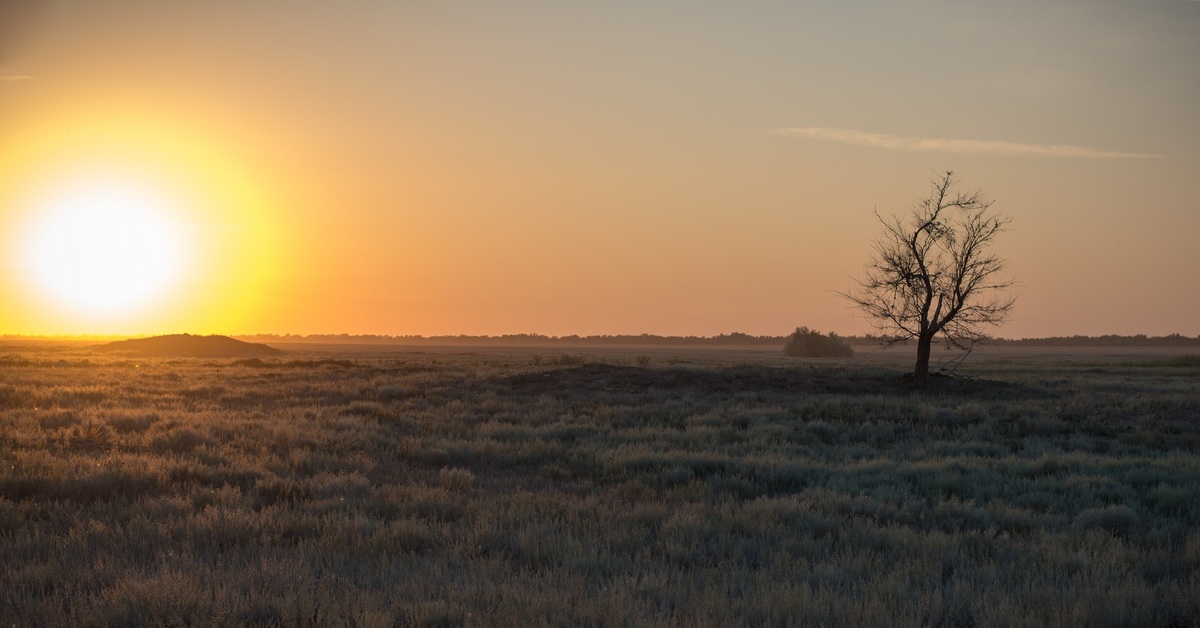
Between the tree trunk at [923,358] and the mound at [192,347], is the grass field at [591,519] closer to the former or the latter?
the tree trunk at [923,358]

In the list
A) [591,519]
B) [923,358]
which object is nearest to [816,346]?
[923,358]

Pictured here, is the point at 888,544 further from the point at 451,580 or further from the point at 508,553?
the point at 451,580

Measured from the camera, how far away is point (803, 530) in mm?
9500

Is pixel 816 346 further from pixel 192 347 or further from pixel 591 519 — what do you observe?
pixel 591 519

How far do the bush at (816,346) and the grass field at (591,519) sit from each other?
8062 cm

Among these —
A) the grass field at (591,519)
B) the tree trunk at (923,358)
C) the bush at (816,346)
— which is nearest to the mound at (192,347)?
the bush at (816,346)

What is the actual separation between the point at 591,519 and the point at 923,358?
28.2 m

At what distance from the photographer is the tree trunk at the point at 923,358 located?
34188 mm

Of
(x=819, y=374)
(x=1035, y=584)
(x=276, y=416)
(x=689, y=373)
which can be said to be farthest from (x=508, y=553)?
(x=819, y=374)

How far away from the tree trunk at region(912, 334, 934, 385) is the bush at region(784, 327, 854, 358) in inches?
2653

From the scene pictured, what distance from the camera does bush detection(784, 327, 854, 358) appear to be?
337ft

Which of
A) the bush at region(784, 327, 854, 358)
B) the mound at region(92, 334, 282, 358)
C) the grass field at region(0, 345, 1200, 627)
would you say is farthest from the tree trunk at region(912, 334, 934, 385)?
the mound at region(92, 334, 282, 358)

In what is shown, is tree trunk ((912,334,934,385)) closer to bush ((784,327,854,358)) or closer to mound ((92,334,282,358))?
bush ((784,327,854,358))

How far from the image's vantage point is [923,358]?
34.6 meters
